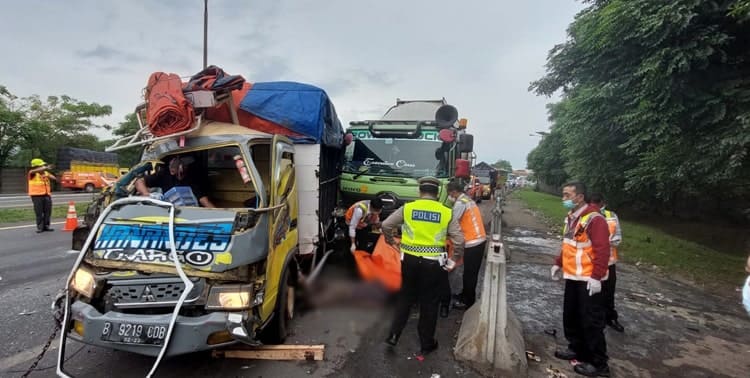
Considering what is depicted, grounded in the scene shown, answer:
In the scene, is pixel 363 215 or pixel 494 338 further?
pixel 363 215

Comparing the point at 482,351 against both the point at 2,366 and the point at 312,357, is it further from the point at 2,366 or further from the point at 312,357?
the point at 2,366

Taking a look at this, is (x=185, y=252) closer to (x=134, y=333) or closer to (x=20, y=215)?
(x=134, y=333)

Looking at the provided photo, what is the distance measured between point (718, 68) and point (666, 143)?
1532 mm

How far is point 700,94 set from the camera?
6.46 metres

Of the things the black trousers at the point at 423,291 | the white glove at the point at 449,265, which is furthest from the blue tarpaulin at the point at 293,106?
the white glove at the point at 449,265

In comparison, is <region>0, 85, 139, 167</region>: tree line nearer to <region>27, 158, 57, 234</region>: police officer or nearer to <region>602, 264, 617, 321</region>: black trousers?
→ <region>27, 158, 57, 234</region>: police officer

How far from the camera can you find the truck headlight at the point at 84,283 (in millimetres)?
2785

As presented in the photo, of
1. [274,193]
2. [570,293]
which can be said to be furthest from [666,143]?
[274,193]

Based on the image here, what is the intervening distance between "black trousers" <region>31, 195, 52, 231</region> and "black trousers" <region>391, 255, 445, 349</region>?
955 centimetres

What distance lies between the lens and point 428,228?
366 cm

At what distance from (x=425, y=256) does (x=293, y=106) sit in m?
2.52

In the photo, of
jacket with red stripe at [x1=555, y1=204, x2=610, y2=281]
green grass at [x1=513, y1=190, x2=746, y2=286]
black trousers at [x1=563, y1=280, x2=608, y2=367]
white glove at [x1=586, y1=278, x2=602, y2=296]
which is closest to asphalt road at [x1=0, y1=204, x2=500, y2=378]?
black trousers at [x1=563, y1=280, x2=608, y2=367]

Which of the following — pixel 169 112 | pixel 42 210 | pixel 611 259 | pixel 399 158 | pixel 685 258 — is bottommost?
pixel 685 258

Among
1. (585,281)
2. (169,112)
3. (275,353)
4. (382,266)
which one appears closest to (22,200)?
(169,112)
